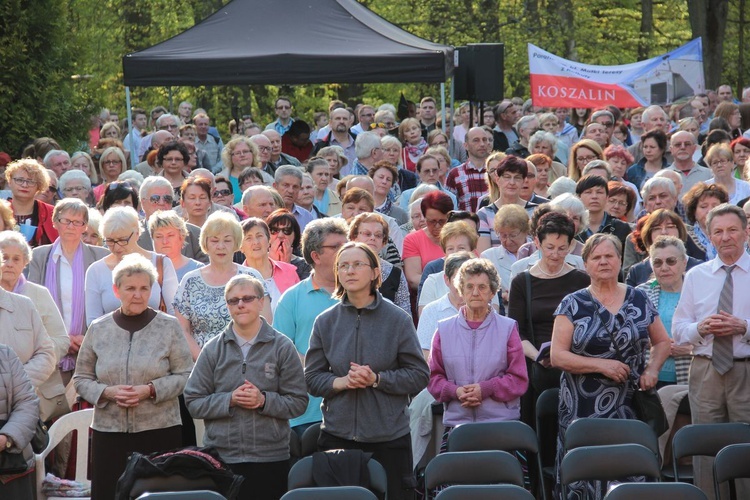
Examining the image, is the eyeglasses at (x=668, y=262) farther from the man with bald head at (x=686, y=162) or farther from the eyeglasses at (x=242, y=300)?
the man with bald head at (x=686, y=162)

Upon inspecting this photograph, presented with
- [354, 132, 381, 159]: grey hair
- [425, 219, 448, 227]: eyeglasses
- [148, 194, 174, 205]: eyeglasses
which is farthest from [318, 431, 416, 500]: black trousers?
[354, 132, 381, 159]: grey hair

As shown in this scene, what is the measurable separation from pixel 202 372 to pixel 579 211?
3.19 m

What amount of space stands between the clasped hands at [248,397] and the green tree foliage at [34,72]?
7.84m

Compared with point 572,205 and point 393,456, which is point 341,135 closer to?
point 572,205

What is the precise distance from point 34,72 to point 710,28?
14.8 m

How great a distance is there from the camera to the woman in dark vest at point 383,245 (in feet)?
26.1

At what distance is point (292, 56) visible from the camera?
1341 cm

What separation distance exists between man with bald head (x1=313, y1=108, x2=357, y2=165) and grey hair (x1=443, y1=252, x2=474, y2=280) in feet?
22.4

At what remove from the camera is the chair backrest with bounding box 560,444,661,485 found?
6.22 meters

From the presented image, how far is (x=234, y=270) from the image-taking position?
7.44m

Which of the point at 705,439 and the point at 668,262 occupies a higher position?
the point at 668,262

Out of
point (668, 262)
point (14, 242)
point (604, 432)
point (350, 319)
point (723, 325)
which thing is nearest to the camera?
point (350, 319)

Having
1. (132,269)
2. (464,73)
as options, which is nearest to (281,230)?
(132,269)

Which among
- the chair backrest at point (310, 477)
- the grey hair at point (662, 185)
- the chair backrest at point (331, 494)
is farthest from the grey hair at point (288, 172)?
the chair backrest at point (331, 494)
